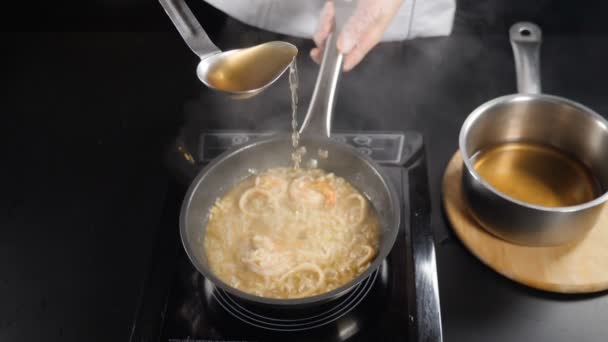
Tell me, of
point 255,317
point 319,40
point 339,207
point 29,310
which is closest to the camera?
point 255,317

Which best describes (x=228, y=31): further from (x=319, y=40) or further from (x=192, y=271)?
(x=192, y=271)

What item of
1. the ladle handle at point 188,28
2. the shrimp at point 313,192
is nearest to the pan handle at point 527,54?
the shrimp at point 313,192

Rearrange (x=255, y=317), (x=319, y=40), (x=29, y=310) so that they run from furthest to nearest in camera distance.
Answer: (x=319, y=40), (x=29, y=310), (x=255, y=317)

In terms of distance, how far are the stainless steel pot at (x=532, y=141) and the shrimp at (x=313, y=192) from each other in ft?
1.24

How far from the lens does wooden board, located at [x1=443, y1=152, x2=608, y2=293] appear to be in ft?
4.50

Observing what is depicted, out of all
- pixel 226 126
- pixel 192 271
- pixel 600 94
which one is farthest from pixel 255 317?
pixel 600 94

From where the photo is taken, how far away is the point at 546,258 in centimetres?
143

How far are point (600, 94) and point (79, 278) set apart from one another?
5.68ft

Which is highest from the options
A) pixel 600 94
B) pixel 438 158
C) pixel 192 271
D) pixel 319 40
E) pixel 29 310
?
pixel 319 40

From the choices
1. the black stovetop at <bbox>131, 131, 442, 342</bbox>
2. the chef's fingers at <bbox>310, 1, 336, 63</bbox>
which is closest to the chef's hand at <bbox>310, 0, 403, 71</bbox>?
the chef's fingers at <bbox>310, 1, 336, 63</bbox>

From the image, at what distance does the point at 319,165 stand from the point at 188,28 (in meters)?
0.55

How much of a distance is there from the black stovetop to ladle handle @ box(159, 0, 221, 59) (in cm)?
50

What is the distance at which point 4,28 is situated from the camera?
2.26m

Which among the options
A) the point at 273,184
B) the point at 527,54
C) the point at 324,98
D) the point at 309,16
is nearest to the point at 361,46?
the point at 324,98
